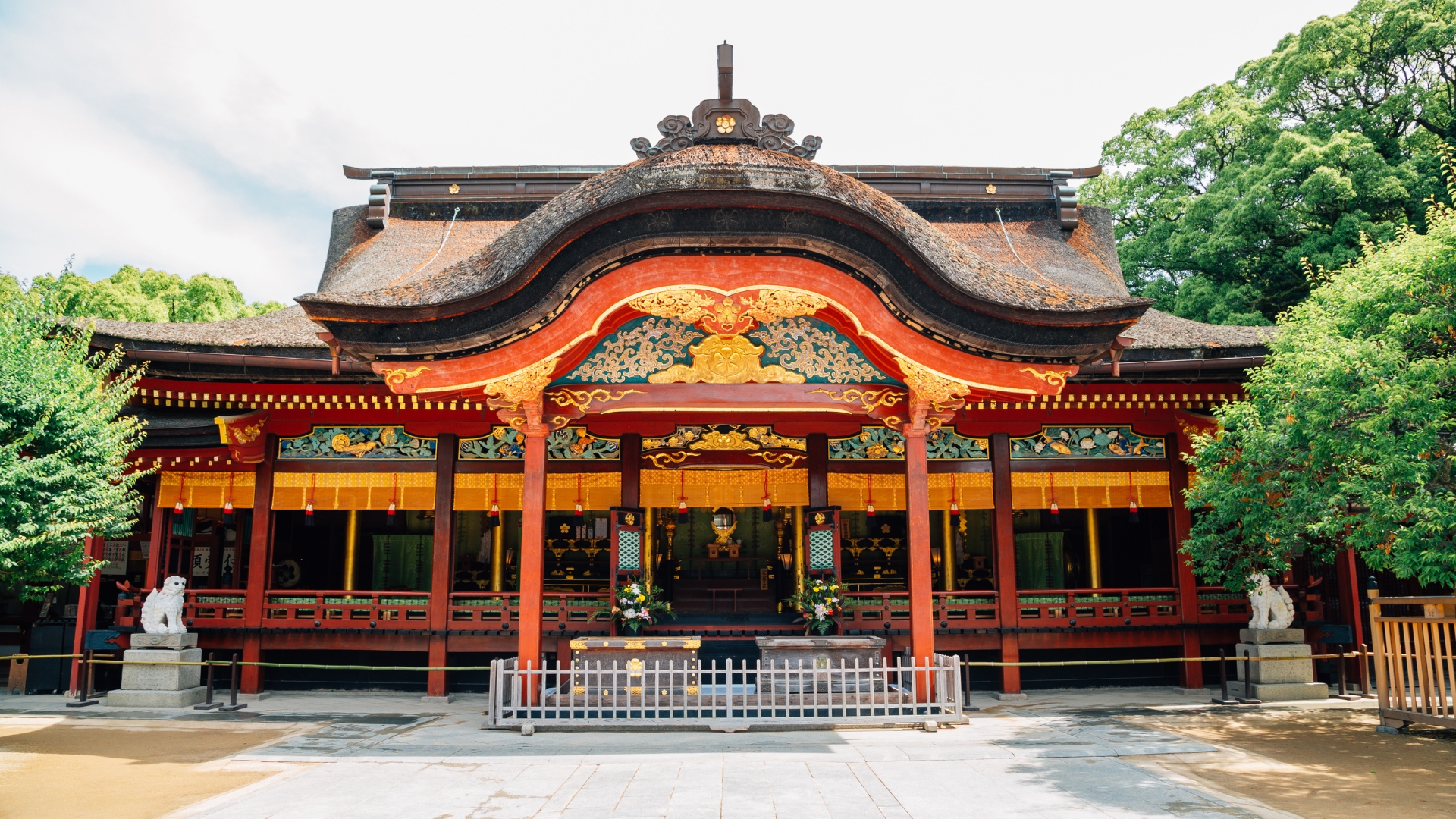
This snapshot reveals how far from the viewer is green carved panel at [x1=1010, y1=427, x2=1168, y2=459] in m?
13.0

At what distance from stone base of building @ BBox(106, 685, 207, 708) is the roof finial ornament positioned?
9.23 meters

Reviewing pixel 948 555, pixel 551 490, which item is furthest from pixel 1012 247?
pixel 551 490

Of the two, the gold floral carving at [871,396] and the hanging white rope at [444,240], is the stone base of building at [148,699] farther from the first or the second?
the gold floral carving at [871,396]

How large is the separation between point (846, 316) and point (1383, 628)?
7075 millimetres

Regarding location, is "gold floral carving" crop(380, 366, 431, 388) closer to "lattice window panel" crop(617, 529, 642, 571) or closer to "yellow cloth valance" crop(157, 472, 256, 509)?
"lattice window panel" crop(617, 529, 642, 571)

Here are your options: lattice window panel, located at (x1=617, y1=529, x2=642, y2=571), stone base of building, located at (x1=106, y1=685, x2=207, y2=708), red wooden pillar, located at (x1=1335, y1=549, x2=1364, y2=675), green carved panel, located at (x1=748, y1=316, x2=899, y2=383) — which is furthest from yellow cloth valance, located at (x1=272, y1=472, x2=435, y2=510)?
red wooden pillar, located at (x1=1335, y1=549, x2=1364, y2=675)

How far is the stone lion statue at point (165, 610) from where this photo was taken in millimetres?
11352

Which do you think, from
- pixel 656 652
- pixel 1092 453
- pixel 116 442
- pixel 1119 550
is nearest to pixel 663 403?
pixel 656 652

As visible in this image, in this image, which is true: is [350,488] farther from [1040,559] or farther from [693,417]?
[1040,559]

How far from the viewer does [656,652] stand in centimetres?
1016

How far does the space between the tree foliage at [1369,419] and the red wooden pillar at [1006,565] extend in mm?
3047

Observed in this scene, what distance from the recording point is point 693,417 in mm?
12742

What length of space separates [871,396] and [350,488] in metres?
7.93

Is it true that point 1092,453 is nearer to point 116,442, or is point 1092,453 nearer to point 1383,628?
point 1383,628
